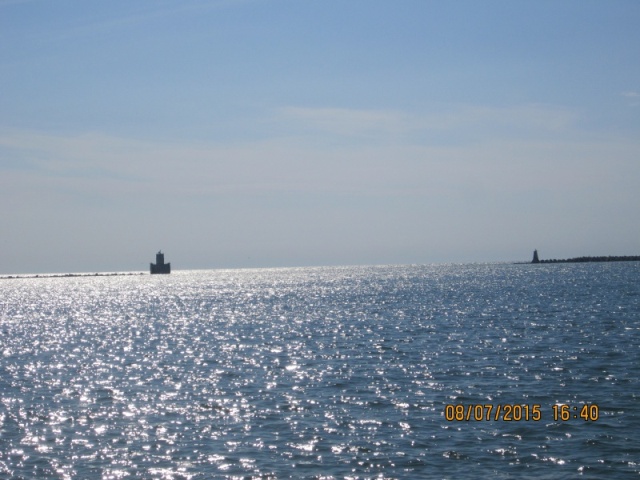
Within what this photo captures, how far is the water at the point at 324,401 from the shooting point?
22109 millimetres

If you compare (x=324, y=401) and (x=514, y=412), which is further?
(x=324, y=401)

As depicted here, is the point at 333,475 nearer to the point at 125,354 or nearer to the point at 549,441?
the point at 549,441

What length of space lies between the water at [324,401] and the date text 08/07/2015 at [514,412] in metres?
0.38

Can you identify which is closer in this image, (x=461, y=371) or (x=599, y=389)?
(x=599, y=389)

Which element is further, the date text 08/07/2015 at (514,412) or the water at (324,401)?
the date text 08/07/2015 at (514,412)

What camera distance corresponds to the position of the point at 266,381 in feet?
120

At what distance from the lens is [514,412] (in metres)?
28.0

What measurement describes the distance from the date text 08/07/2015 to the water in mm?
384

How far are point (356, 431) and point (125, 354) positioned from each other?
95.1 feet

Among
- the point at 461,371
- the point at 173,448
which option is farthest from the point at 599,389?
the point at 173,448

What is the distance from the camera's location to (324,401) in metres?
31.1

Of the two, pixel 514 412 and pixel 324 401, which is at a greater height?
pixel 514 412

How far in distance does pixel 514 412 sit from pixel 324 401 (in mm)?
7769

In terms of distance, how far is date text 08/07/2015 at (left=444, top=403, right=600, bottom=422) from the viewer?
88.0 ft
